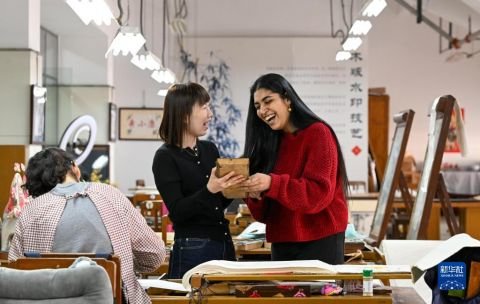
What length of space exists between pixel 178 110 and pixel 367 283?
110 cm

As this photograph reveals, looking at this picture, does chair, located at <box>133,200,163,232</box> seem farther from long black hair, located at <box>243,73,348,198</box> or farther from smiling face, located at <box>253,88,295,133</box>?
smiling face, located at <box>253,88,295,133</box>

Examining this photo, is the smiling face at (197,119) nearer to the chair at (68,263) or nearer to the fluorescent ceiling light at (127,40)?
the chair at (68,263)

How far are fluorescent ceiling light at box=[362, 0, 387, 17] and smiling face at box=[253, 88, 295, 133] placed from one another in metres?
4.19

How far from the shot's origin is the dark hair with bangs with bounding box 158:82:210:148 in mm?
3396

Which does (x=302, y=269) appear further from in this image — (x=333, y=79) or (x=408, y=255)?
(x=333, y=79)

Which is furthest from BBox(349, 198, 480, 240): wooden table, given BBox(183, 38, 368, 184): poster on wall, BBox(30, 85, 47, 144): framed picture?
BBox(30, 85, 47, 144): framed picture

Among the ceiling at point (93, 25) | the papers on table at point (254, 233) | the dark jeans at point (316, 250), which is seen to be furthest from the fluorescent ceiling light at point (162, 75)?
the dark jeans at point (316, 250)

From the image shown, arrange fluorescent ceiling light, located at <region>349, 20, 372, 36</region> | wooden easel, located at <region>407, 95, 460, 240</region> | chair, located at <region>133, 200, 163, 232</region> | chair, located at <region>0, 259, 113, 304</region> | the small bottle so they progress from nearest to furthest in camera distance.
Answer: chair, located at <region>0, 259, 113, 304</region>
the small bottle
wooden easel, located at <region>407, 95, 460, 240</region>
chair, located at <region>133, 200, 163, 232</region>
fluorescent ceiling light, located at <region>349, 20, 372, 36</region>

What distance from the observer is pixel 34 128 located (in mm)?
8336

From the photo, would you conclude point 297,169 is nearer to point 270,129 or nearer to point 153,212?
point 270,129

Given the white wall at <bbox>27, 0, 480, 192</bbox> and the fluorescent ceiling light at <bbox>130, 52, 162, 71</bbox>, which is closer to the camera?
the fluorescent ceiling light at <bbox>130, 52, 162, 71</bbox>

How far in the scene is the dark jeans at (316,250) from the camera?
316 centimetres

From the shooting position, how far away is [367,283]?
2803mm

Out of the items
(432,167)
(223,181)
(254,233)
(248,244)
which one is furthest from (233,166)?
(432,167)
